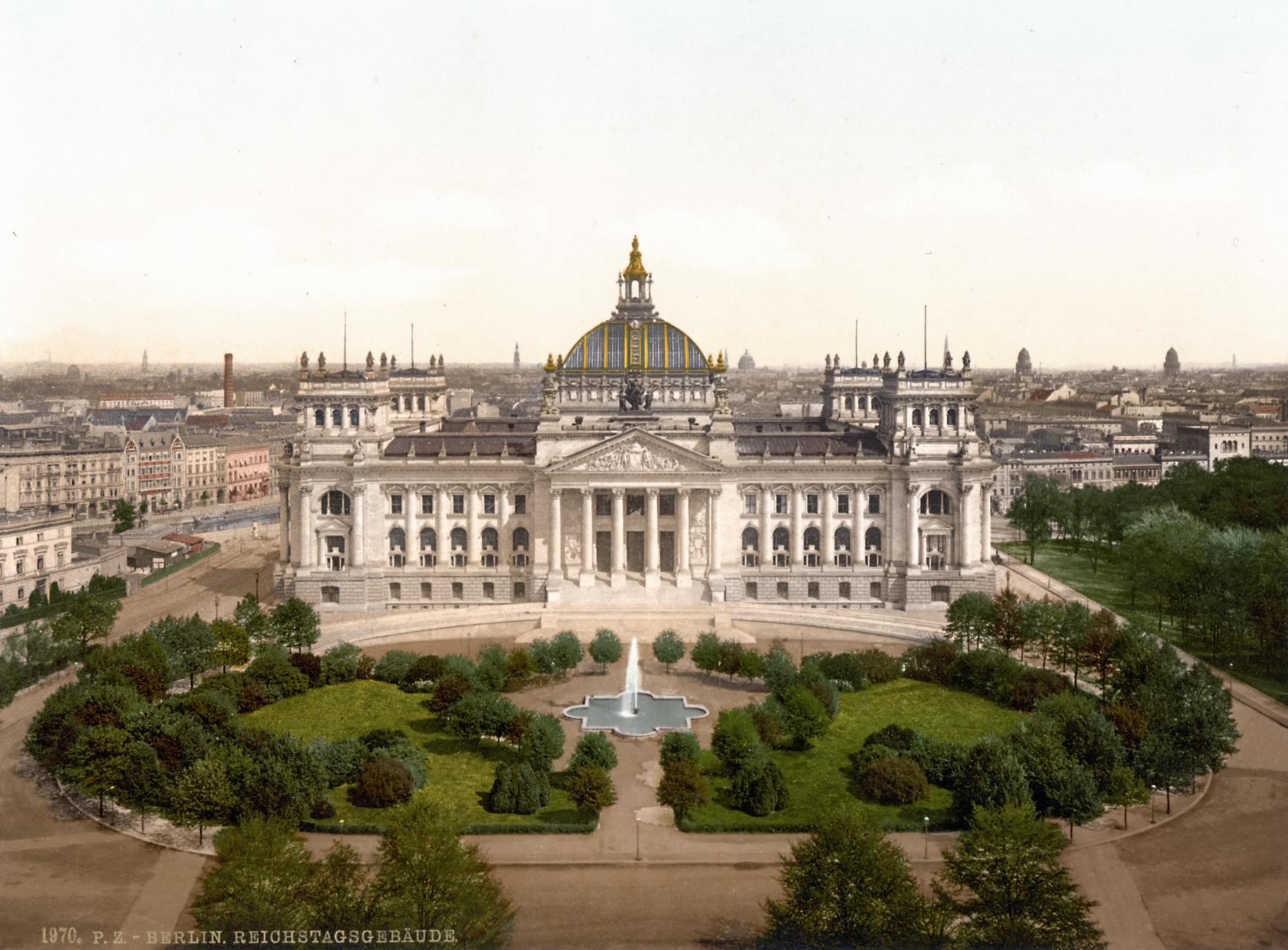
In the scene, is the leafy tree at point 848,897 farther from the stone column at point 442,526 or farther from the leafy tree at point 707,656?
the stone column at point 442,526

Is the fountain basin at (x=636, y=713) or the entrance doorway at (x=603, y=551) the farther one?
the entrance doorway at (x=603, y=551)

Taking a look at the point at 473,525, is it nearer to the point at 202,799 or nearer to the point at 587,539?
the point at 587,539

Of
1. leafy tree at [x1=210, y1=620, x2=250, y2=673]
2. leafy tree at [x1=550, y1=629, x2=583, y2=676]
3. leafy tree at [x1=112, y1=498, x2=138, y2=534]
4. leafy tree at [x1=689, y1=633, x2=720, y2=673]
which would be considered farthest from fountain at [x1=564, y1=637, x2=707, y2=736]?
leafy tree at [x1=112, y1=498, x2=138, y2=534]

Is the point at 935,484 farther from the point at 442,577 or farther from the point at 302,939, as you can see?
the point at 302,939

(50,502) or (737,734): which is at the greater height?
(50,502)

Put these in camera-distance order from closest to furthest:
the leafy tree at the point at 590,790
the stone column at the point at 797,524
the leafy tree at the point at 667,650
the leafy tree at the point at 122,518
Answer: the leafy tree at the point at 590,790
the leafy tree at the point at 667,650
the stone column at the point at 797,524
the leafy tree at the point at 122,518

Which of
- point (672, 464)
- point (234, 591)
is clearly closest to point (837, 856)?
point (672, 464)

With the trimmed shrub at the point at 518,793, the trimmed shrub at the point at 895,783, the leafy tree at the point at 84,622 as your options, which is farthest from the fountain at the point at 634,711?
the leafy tree at the point at 84,622

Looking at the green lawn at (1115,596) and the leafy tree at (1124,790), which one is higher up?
the green lawn at (1115,596)
